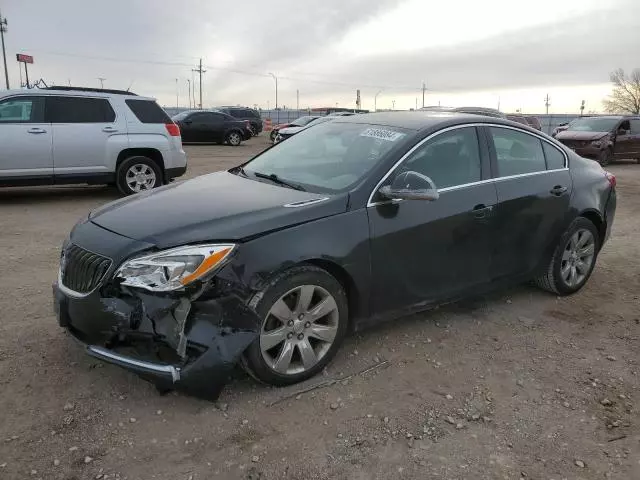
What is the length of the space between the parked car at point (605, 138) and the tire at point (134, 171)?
13.3 meters

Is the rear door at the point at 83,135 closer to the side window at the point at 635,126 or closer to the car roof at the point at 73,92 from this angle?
the car roof at the point at 73,92

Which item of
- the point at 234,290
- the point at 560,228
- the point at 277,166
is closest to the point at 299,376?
the point at 234,290

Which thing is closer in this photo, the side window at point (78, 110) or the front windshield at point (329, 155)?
the front windshield at point (329, 155)

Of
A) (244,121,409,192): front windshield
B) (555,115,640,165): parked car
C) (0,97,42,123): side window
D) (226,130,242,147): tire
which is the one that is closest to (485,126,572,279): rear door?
(244,121,409,192): front windshield

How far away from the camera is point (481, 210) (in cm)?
410

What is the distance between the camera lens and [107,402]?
3146 millimetres

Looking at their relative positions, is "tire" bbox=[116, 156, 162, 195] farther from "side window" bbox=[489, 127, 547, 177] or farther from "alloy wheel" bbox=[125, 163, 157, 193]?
"side window" bbox=[489, 127, 547, 177]

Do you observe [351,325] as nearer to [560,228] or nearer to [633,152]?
[560,228]

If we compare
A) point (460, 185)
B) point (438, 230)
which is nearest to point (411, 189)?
point (438, 230)

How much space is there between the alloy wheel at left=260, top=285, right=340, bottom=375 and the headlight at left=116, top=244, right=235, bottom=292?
0.45m

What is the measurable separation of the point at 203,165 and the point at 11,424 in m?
13.8

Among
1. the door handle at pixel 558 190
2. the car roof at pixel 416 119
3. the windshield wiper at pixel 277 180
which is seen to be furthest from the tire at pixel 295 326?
the door handle at pixel 558 190

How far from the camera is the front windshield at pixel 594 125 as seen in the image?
728 inches

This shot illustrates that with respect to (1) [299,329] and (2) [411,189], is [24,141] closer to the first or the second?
(1) [299,329]
